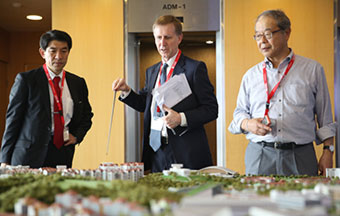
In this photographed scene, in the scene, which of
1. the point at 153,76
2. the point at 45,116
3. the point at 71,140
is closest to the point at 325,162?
the point at 153,76

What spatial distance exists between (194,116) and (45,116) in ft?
3.08

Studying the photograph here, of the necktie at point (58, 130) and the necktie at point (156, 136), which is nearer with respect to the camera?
the necktie at point (156, 136)

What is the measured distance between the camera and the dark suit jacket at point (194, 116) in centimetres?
235

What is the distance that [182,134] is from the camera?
2.37 m

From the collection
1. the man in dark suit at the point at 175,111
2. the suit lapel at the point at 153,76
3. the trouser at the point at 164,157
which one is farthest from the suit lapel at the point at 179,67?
the trouser at the point at 164,157

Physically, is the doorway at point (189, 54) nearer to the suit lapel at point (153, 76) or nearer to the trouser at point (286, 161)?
the suit lapel at point (153, 76)

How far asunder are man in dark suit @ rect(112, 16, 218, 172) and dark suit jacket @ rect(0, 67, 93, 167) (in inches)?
20.2

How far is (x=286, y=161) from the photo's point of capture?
2.16 m

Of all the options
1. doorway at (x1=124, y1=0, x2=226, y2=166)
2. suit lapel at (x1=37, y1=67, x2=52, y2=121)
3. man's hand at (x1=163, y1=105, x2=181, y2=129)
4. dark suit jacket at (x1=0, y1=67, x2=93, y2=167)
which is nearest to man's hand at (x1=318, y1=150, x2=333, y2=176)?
man's hand at (x1=163, y1=105, x2=181, y2=129)

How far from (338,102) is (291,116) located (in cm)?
208

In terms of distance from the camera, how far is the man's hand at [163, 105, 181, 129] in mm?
2186

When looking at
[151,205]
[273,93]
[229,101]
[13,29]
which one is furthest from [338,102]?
[13,29]

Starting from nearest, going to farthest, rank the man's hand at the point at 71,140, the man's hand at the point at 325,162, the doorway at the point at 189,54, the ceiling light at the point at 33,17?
the man's hand at the point at 325,162
the man's hand at the point at 71,140
the doorway at the point at 189,54
the ceiling light at the point at 33,17

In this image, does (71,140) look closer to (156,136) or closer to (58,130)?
(58,130)
